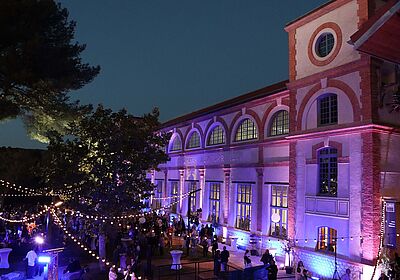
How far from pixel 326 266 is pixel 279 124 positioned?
853cm

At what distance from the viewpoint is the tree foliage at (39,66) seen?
55.8 feet

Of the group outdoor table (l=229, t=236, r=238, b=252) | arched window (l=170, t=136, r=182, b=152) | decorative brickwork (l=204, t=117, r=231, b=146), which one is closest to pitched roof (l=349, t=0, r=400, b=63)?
outdoor table (l=229, t=236, r=238, b=252)

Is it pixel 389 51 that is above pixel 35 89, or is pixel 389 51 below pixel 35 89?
below

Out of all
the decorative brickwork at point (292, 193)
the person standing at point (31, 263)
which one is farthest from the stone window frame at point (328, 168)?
the person standing at point (31, 263)

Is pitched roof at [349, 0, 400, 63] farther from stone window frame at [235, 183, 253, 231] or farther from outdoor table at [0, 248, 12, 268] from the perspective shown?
outdoor table at [0, 248, 12, 268]

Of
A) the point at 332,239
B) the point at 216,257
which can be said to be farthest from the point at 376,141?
the point at 216,257

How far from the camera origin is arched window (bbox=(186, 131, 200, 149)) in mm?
30991

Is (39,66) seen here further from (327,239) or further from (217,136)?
(327,239)

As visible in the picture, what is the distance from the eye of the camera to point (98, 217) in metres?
18.7

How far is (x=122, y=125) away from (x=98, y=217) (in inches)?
192

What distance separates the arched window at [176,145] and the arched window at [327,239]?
60.6 feet

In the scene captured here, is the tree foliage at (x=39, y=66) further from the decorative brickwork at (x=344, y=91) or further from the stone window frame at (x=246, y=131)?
the decorative brickwork at (x=344, y=91)

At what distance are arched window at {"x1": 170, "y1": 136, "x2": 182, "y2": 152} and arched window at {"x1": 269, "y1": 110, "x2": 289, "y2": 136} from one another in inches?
512

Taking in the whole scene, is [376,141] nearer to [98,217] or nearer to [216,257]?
[216,257]
